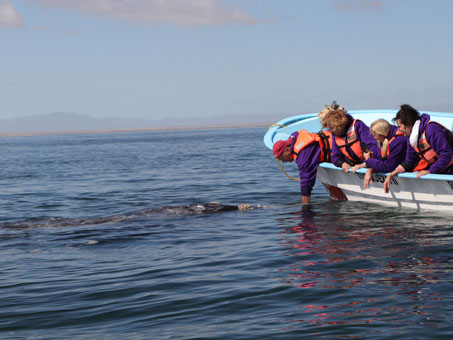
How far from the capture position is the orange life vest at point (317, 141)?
11.8 metres

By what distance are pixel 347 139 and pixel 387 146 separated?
112 centimetres

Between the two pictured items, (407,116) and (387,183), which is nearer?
(407,116)

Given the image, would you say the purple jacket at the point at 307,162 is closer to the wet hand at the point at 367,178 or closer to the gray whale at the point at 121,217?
the wet hand at the point at 367,178

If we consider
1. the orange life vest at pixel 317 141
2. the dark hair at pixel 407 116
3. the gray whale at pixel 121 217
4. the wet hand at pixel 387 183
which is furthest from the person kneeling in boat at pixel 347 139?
the gray whale at pixel 121 217

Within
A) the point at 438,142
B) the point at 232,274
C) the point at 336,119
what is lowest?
the point at 232,274

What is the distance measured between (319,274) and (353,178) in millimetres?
5407

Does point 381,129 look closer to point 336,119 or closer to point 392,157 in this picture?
point 392,157

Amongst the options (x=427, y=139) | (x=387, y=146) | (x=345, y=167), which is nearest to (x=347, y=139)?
(x=345, y=167)

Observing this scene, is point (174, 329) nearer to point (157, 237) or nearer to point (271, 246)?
point (271, 246)

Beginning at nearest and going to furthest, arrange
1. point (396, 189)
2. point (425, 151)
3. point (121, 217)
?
point (425, 151)
point (396, 189)
point (121, 217)

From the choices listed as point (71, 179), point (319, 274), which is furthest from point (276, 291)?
point (71, 179)

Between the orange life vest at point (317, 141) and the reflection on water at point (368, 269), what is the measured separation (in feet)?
4.88

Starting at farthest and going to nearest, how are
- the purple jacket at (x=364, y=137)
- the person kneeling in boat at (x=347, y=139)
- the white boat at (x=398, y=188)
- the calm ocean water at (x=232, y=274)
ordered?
the person kneeling in boat at (x=347, y=139) → the purple jacket at (x=364, y=137) → the white boat at (x=398, y=188) → the calm ocean water at (x=232, y=274)

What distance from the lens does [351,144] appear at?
11.7m
